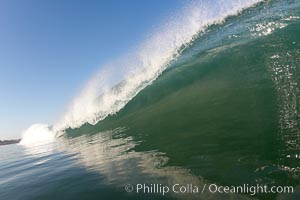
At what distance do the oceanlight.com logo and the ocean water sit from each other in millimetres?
72

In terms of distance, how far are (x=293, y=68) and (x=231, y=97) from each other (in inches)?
99.6

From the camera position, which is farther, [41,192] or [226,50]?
[226,50]

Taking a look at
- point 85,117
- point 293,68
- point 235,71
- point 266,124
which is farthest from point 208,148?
point 85,117

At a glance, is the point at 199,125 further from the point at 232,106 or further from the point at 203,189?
the point at 203,189

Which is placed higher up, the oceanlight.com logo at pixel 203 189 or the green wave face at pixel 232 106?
the green wave face at pixel 232 106

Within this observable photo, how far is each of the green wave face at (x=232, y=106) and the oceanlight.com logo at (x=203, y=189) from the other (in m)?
Answer: 0.17

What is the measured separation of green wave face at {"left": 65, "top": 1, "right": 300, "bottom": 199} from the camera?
516cm

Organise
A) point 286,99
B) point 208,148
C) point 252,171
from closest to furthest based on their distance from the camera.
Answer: point 252,171 < point 208,148 < point 286,99

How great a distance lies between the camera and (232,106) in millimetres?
9117

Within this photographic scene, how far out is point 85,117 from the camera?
19.6 meters

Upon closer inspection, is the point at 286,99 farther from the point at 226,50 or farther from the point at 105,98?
the point at 105,98

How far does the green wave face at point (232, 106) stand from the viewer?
5.16m

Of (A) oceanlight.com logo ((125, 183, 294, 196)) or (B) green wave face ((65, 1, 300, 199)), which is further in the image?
(B) green wave face ((65, 1, 300, 199))

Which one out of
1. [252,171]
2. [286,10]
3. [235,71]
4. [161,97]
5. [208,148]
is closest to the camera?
[252,171]
